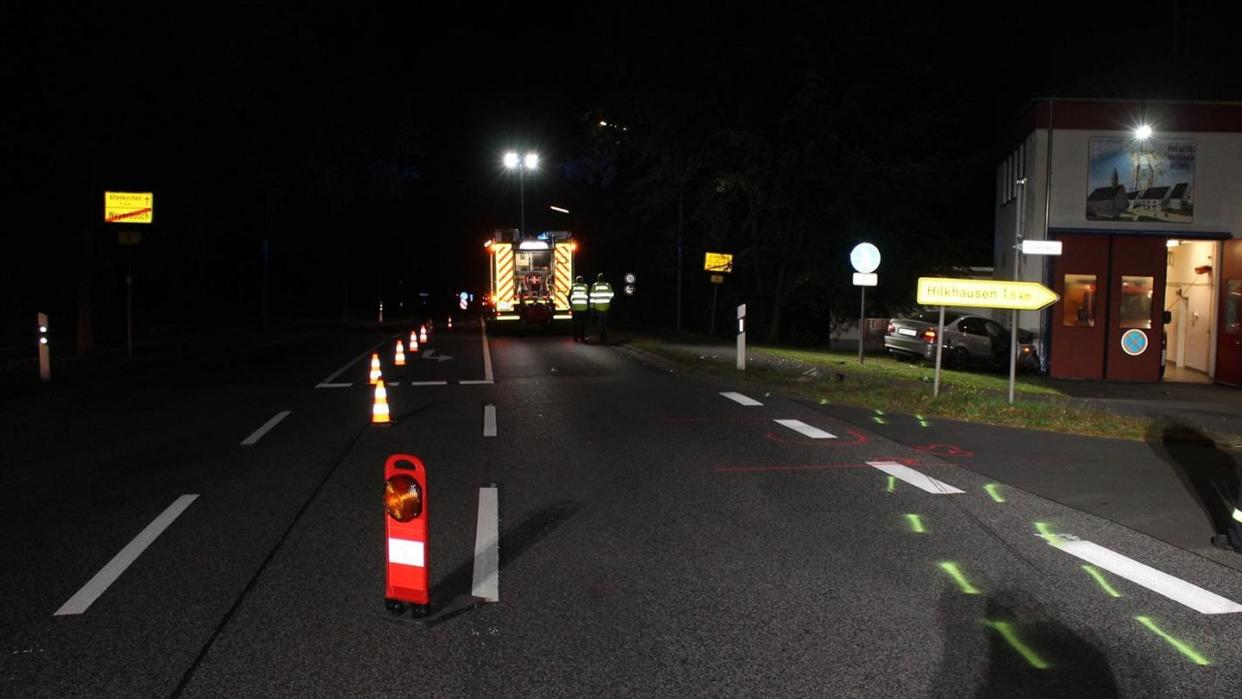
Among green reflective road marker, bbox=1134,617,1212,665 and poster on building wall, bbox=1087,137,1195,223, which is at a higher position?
poster on building wall, bbox=1087,137,1195,223

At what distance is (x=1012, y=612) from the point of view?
17.6 ft

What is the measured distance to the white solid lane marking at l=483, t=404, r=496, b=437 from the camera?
11789 mm

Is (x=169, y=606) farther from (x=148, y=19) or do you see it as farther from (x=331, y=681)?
(x=148, y=19)

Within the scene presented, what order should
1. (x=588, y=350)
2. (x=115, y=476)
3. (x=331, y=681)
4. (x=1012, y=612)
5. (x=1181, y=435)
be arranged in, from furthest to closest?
(x=588, y=350)
(x=1181, y=435)
(x=115, y=476)
(x=1012, y=612)
(x=331, y=681)

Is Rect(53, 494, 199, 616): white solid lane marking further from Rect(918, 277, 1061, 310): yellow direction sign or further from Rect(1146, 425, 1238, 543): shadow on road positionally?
Rect(918, 277, 1061, 310): yellow direction sign

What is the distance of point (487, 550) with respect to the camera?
6.58 m

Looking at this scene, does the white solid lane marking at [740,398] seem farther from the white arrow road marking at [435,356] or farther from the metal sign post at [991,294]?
the white arrow road marking at [435,356]

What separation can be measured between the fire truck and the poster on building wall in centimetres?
1636

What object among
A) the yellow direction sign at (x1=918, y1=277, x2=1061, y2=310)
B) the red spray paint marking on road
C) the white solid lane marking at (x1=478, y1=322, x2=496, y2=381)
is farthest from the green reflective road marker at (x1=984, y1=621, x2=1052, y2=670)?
the white solid lane marking at (x1=478, y1=322, x2=496, y2=381)

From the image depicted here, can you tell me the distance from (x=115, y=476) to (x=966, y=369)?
22919 mm

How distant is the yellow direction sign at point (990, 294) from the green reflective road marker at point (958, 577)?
8.70 metres

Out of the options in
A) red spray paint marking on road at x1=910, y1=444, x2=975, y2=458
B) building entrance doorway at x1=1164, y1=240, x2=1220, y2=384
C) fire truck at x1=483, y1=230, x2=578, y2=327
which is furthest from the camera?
fire truck at x1=483, y1=230, x2=578, y2=327

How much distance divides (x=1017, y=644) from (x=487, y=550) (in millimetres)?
3285

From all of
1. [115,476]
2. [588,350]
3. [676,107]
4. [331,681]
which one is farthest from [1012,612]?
[676,107]
